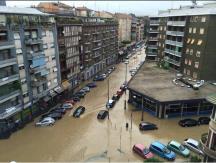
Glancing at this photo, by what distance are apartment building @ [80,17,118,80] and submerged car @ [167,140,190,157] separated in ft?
141

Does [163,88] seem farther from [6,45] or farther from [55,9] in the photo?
[55,9]

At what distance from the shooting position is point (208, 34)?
51594 mm

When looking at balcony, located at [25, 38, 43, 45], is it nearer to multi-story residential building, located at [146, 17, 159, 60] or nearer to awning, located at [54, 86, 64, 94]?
awning, located at [54, 86, 64, 94]

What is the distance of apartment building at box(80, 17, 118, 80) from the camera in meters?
71.5

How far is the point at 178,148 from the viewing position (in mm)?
33844

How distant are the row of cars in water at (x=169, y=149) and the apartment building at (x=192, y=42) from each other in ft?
84.4

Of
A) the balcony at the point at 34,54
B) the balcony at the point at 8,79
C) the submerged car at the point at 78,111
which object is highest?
the balcony at the point at 34,54

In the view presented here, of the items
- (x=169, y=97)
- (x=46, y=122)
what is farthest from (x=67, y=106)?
(x=169, y=97)

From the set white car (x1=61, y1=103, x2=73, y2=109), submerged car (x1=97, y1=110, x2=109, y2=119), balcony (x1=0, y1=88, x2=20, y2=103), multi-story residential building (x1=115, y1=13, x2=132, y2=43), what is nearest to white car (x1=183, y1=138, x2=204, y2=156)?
submerged car (x1=97, y1=110, x2=109, y2=119)

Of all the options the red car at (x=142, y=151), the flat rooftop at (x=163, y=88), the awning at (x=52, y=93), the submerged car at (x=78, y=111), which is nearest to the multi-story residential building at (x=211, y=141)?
the red car at (x=142, y=151)

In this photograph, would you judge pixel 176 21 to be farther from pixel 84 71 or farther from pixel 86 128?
pixel 86 128

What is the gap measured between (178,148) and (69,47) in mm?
39456

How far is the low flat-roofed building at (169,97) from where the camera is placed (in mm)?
44625

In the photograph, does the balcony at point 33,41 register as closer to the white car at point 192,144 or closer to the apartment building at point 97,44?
the apartment building at point 97,44
